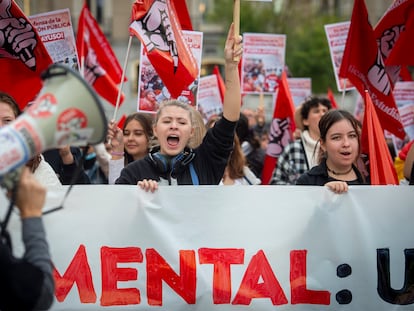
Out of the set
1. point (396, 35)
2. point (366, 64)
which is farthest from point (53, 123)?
point (396, 35)

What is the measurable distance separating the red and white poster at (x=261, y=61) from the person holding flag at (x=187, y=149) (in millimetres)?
4492

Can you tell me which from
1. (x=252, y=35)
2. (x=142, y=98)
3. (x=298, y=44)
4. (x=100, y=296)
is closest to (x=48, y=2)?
(x=298, y=44)

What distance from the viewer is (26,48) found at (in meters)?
5.20

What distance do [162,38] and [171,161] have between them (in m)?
1.41

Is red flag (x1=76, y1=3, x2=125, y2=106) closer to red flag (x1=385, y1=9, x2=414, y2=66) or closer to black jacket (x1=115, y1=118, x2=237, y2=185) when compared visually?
red flag (x1=385, y1=9, x2=414, y2=66)

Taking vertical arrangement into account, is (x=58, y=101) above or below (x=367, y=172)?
above

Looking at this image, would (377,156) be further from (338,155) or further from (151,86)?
(151,86)

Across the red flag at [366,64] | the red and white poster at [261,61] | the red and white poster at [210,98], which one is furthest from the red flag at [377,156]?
the red and white poster at [261,61]

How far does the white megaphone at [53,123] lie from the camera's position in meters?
2.28

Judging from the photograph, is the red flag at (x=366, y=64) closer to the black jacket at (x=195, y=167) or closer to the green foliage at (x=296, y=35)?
the black jacket at (x=195, y=167)

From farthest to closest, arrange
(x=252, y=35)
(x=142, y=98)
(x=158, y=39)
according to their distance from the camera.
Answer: (x=252, y=35), (x=142, y=98), (x=158, y=39)

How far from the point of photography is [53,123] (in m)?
2.33

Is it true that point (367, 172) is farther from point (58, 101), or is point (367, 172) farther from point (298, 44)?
point (298, 44)

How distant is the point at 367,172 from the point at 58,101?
2.76 metres
